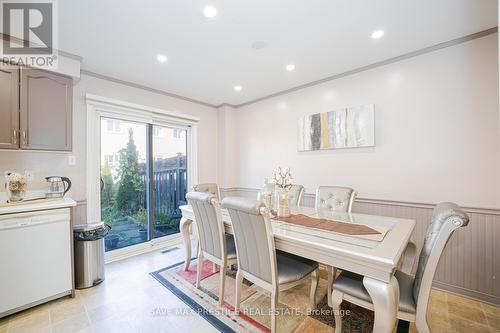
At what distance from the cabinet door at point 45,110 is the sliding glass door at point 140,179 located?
616 mm

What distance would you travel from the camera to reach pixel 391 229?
1.65 meters

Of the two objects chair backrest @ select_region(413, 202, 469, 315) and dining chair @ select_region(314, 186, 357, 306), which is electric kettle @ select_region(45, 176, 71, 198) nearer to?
dining chair @ select_region(314, 186, 357, 306)

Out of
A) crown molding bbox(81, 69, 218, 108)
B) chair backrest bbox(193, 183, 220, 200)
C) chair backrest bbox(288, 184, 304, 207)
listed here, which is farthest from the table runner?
crown molding bbox(81, 69, 218, 108)

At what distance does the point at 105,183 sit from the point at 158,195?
2.67ft

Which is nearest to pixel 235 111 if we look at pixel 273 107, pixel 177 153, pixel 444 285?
pixel 273 107

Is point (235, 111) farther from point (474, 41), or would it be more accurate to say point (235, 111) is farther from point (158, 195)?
point (474, 41)

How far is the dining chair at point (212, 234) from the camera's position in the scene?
1898 mm

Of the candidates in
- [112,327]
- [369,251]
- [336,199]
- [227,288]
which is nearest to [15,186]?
[112,327]

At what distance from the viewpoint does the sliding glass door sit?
3053 millimetres

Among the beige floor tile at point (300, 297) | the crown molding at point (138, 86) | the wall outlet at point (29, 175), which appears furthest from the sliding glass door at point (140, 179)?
the beige floor tile at point (300, 297)

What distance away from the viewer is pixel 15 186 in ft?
6.72

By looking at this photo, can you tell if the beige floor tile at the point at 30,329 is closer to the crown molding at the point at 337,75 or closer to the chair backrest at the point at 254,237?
the chair backrest at the point at 254,237

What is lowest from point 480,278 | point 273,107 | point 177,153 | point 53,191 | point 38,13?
point 480,278

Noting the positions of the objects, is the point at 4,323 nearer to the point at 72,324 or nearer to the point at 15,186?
the point at 72,324
